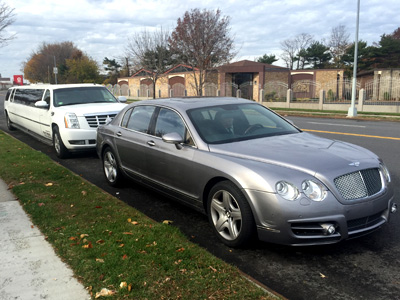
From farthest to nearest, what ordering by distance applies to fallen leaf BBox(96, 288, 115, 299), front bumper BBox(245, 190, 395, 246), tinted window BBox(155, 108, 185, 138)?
tinted window BBox(155, 108, 185, 138), front bumper BBox(245, 190, 395, 246), fallen leaf BBox(96, 288, 115, 299)

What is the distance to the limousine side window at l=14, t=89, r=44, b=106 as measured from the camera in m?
11.0

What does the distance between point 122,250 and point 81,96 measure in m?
7.27

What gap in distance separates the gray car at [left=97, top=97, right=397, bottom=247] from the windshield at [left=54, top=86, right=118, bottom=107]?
4.90 m

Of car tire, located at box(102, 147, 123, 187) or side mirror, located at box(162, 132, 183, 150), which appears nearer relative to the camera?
side mirror, located at box(162, 132, 183, 150)

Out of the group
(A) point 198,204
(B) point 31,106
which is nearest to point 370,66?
(B) point 31,106

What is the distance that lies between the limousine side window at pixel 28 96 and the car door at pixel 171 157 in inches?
261

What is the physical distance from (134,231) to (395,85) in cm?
2580

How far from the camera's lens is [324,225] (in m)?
3.60

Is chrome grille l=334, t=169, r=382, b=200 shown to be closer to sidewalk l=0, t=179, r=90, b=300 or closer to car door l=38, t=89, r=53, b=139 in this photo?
sidewalk l=0, t=179, r=90, b=300

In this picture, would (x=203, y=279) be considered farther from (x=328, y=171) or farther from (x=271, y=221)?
(x=328, y=171)

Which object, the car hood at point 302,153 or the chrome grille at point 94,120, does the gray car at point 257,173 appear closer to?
the car hood at point 302,153

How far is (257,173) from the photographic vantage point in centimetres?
379

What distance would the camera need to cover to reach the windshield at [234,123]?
4.81 metres

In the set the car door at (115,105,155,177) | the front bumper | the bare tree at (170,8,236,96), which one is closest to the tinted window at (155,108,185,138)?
the car door at (115,105,155,177)
